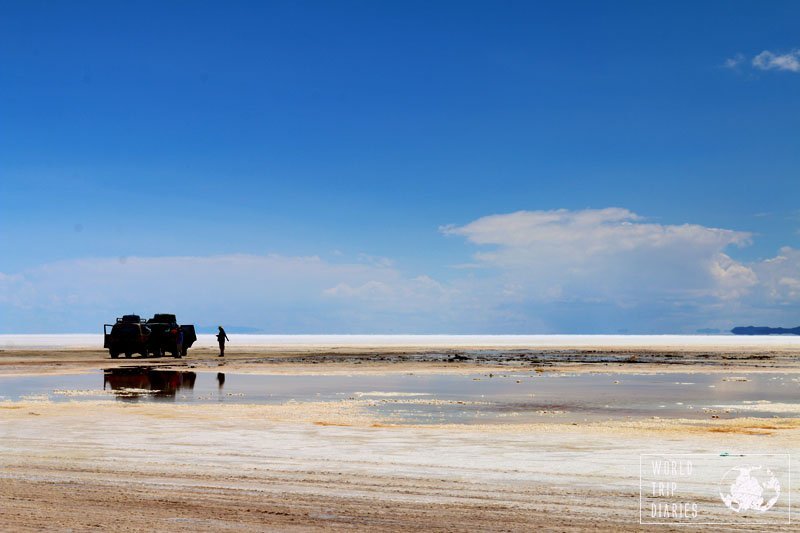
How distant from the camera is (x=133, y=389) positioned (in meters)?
29.1

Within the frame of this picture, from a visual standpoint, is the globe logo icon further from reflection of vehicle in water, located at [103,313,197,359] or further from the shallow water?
reflection of vehicle in water, located at [103,313,197,359]

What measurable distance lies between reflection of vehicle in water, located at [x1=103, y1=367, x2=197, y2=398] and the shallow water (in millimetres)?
40

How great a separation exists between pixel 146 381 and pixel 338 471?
2435cm

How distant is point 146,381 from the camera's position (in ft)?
110

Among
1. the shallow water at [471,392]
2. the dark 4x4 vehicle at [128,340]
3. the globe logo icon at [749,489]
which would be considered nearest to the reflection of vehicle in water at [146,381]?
the shallow water at [471,392]

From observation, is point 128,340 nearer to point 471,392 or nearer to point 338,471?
point 471,392

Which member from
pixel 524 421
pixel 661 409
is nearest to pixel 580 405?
pixel 661 409

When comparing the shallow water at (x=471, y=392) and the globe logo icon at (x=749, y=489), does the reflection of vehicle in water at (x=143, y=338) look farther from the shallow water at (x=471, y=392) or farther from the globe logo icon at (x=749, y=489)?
the globe logo icon at (x=749, y=489)

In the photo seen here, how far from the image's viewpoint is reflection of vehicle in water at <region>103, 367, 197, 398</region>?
2847 cm

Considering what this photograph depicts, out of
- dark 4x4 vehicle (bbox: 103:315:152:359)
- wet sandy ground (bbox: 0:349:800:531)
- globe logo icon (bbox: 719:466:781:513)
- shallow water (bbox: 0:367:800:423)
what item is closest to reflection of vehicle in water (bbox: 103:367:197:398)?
shallow water (bbox: 0:367:800:423)

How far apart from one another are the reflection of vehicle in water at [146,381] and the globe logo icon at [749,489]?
20.5 metres

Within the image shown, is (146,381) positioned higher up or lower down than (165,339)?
lower down

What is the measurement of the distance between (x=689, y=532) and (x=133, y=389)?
2487cm

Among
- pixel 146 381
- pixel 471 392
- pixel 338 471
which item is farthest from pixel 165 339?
pixel 338 471
